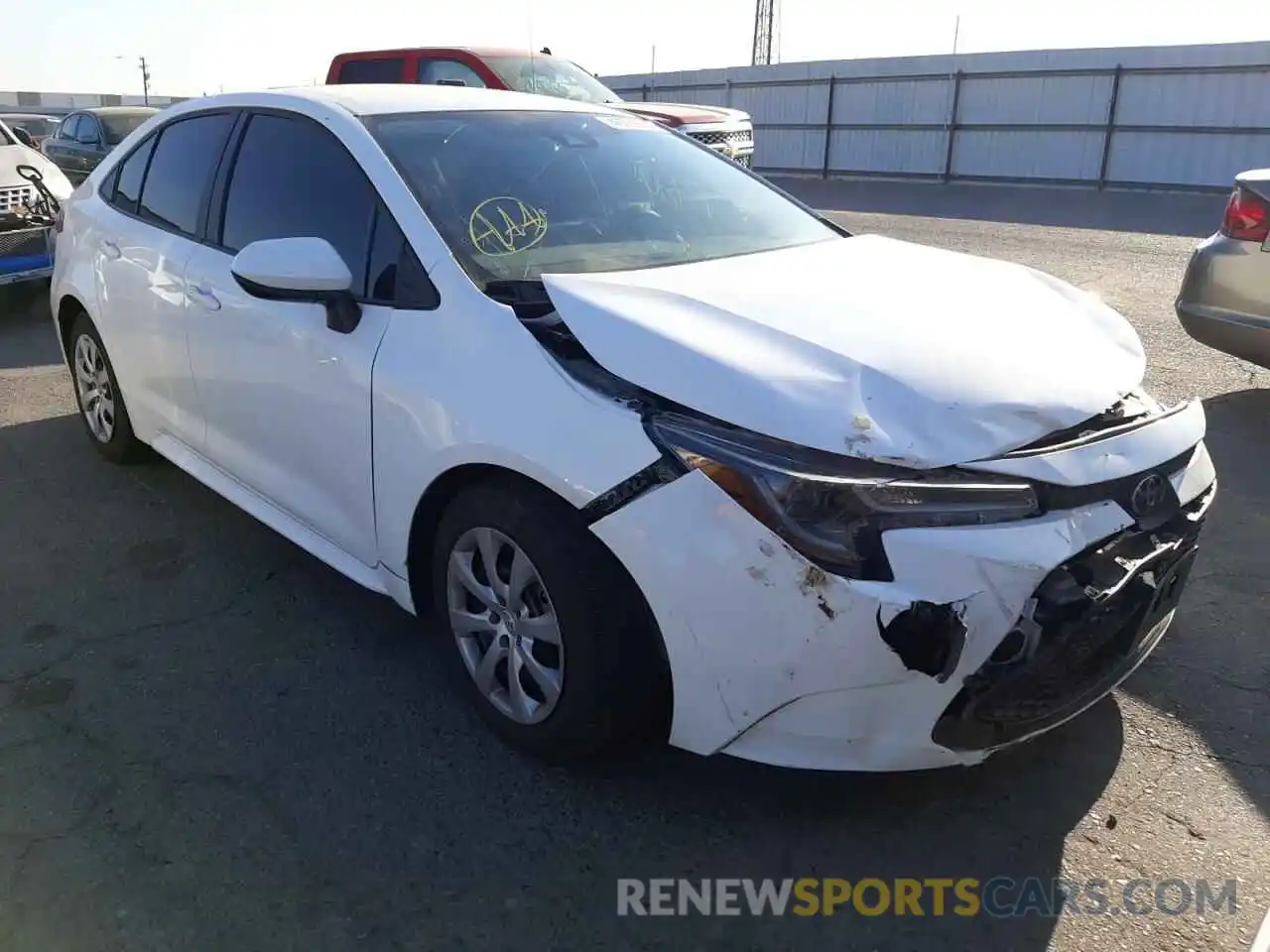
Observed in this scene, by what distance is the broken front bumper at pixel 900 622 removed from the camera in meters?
2.05

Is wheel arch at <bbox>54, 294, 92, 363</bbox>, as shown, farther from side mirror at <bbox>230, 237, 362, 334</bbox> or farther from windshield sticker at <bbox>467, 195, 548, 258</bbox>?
windshield sticker at <bbox>467, 195, 548, 258</bbox>

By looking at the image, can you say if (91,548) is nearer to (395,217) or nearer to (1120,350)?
(395,217)

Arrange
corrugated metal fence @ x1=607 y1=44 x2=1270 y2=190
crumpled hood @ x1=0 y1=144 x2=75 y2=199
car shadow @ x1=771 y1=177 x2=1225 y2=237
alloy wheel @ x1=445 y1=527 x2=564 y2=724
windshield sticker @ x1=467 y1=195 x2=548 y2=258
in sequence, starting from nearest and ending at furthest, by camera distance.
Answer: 1. alloy wheel @ x1=445 y1=527 x2=564 y2=724
2. windshield sticker @ x1=467 y1=195 x2=548 y2=258
3. crumpled hood @ x1=0 y1=144 x2=75 y2=199
4. car shadow @ x1=771 y1=177 x2=1225 y2=237
5. corrugated metal fence @ x1=607 y1=44 x2=1270 y2=190

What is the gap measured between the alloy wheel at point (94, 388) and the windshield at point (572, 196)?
7.27ft

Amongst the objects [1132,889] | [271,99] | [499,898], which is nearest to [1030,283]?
[1132,889]

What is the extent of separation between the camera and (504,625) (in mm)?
2633

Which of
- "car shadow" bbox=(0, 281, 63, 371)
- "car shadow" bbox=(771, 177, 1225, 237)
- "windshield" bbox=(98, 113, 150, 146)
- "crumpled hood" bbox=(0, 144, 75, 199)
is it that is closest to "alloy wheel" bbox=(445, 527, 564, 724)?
"car shadow" bbox=(0, 281, 63, 371)

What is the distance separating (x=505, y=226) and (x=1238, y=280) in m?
3.97

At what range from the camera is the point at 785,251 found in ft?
10.8

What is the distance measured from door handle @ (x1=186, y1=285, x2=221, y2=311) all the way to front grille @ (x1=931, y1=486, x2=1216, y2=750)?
107 inches

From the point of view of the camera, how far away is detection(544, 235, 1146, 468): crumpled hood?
2172 millimetres

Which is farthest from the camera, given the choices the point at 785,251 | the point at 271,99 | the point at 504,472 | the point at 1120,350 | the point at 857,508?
the point at 271,99

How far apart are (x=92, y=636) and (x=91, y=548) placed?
0.78 m

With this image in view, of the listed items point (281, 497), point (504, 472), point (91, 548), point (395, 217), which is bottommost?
point (91, 548)
